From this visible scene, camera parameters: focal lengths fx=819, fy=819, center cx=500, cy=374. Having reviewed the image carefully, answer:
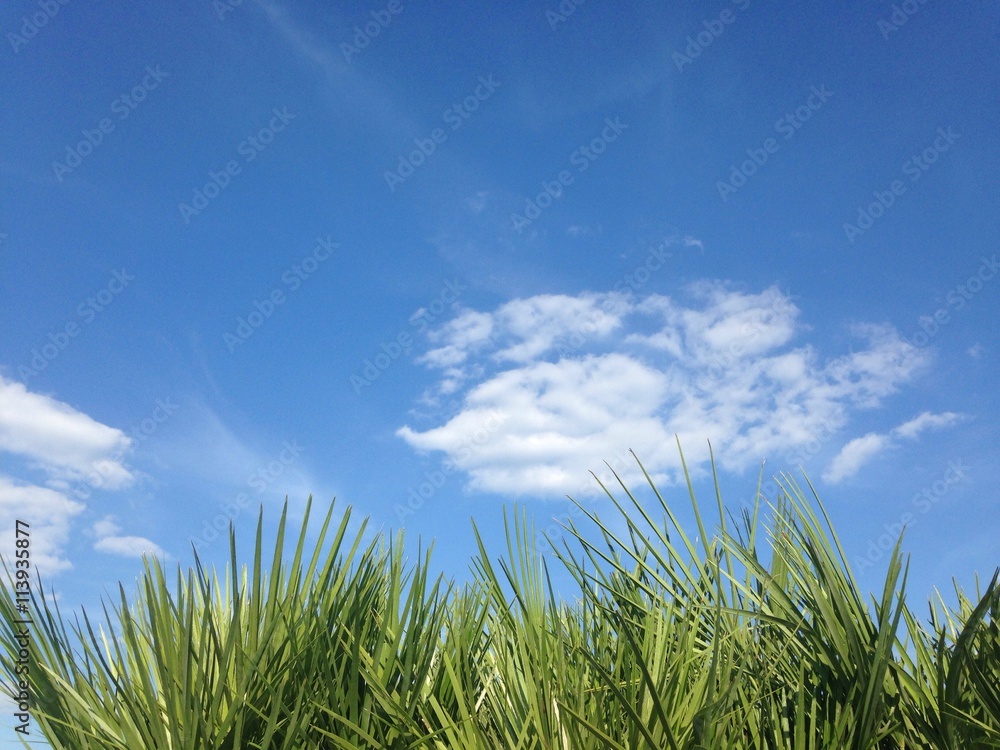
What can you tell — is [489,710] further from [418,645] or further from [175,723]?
[175,723]

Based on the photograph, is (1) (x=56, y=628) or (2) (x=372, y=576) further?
(2) (x=372, y=576)

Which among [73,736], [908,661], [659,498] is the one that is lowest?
[73,736]

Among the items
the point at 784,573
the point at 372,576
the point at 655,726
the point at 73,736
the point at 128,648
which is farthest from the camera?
the point at 784,573

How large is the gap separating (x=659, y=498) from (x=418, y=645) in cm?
93

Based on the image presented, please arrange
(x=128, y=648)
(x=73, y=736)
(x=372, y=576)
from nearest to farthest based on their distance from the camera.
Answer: (x=73, y=736), (x=128, y=648), (x=372, y=576)

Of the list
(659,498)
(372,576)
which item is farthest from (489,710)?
(659,498)

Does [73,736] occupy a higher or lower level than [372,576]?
lower

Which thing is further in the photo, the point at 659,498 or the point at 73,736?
the point at 659,498

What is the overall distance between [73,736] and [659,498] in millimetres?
1915

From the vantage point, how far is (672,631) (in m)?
2.63

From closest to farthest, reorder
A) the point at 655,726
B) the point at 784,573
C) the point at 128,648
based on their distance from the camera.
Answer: the point at 655,726
the point at 128,648
the point at 784,573

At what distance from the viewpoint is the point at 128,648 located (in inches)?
98.1

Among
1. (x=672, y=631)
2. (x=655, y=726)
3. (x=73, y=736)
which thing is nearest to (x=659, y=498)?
(x=672, y=631)

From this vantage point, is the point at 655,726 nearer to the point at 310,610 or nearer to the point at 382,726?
the point at 382,726
